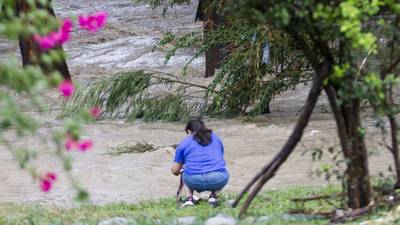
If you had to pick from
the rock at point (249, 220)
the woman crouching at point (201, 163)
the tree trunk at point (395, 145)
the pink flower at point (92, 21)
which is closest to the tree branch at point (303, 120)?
the rock at point (249, 220)

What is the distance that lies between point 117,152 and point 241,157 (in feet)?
7.01

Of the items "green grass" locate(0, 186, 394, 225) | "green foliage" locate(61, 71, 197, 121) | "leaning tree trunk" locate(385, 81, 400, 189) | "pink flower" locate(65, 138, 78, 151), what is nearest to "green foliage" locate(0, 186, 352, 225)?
"green grass" locate(0, 186, 394, 225)

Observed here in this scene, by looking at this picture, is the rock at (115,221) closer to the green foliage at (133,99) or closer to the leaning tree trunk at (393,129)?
the leaning tree trunk at (393,129)

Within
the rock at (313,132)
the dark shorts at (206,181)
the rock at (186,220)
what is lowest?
the rock at (313,132)

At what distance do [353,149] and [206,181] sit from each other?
9.70ft

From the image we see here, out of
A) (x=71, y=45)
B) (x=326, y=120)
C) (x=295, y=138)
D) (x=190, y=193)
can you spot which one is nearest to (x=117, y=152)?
(x=326, y=120)

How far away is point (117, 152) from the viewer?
15055 mm

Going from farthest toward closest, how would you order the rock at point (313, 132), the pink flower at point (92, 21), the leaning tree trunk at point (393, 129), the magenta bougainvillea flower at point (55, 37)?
the rock at point (313, 132), the leaning tree trunk at point (393, 129), the pink flower at point (92, 21), the magenta bougainvillea flower at point (55, 37)

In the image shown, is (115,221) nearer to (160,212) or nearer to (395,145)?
(160,212)

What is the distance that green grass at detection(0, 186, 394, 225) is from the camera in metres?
6.74

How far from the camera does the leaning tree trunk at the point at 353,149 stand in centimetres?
640

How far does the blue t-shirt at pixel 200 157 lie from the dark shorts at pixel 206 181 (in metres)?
0.04

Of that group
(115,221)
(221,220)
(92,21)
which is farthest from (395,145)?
(92,21)

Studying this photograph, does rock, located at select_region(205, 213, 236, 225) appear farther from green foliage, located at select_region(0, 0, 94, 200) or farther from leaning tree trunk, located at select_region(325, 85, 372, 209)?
green foliage, located at select_region(0, 0, 94, 200)
